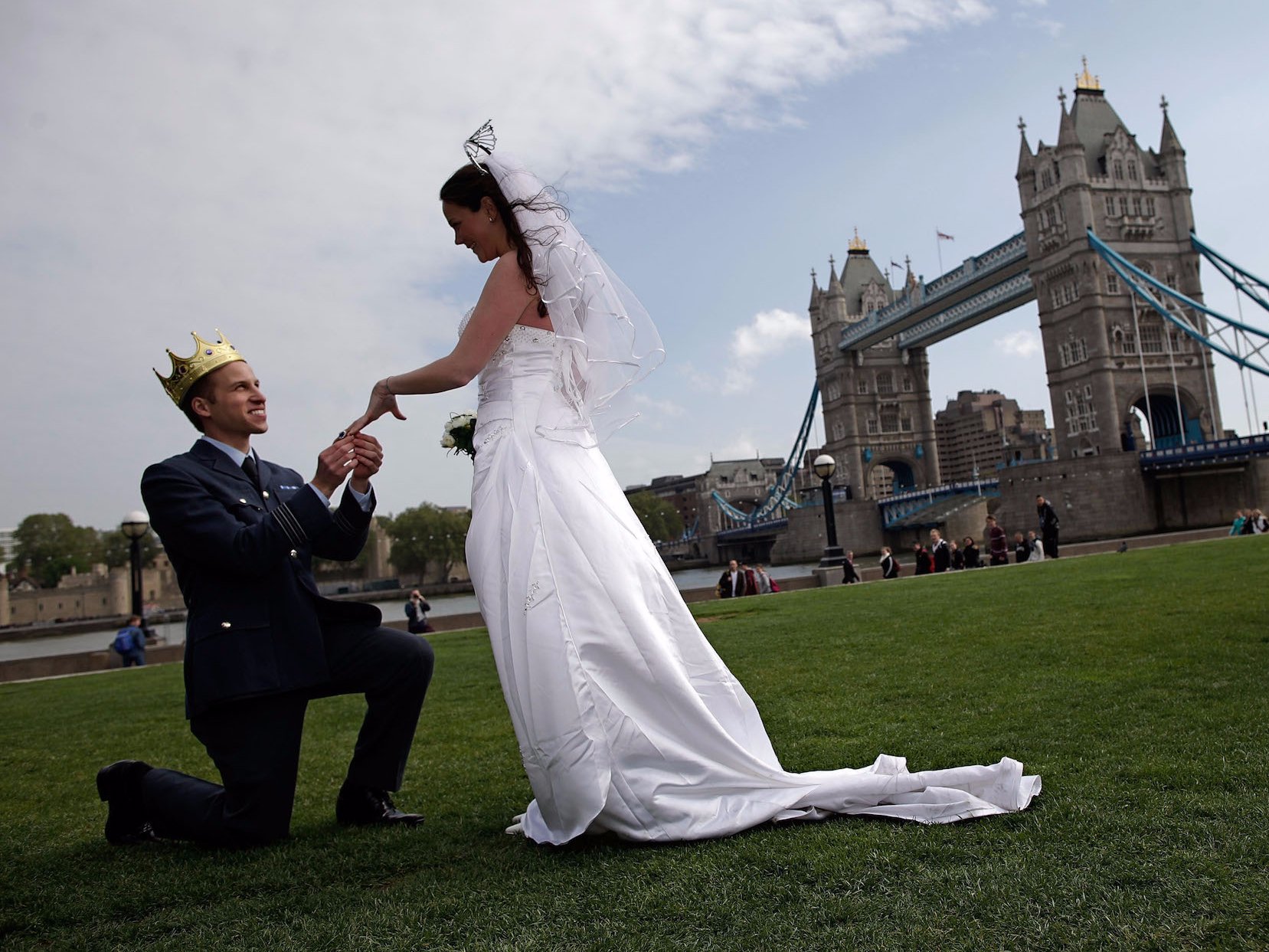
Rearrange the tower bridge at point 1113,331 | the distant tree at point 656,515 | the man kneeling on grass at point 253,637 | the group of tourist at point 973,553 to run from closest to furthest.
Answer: the man kneeling on grass at point 253,637 < the group of tourist at point 973,553 < the tower bridge at point 1113,331 < the distant tree at point 656,515

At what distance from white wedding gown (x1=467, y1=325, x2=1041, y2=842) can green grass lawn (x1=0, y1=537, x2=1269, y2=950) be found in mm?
90

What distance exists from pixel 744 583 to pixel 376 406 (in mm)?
13931

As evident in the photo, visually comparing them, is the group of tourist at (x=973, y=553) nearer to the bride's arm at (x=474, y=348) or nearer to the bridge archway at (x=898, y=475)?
the bride's arm at (x=474, y=348)

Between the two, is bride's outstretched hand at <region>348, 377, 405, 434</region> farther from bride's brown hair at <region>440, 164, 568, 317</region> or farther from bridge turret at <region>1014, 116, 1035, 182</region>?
bridge turret at <region>1014, 116, 1035, 182</region>

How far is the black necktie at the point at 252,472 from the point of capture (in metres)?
3.12

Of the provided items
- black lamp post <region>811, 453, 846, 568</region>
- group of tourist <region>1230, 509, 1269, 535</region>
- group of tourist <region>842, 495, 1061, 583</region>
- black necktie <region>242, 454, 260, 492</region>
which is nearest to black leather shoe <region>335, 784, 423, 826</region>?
black necktie <region>242, 454, 260, 492</region>

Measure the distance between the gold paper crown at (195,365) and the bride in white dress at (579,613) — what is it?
0.49 meters

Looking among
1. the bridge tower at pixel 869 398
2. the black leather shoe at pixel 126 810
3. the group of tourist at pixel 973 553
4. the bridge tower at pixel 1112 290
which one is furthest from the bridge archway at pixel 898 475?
the black leather shoe at pixel 126 810

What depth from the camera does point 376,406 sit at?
299cm

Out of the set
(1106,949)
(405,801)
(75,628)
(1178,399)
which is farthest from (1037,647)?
(75,628)

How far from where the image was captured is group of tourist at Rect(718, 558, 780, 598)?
Answer: 16422 millimetres

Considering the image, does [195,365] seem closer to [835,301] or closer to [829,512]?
[829,512]

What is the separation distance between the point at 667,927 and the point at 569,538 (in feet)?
3.65

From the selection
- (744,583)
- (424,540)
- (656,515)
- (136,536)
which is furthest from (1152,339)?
(424,540)
